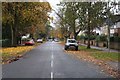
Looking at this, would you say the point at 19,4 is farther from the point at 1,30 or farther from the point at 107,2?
the point at 1,30

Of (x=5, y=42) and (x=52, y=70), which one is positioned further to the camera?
(x=5, y=42)

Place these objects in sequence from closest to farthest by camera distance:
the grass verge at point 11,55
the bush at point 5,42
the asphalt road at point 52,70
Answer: the asphalt road at point 52,70
the grass verge at point 11,55
the bush at point 5,42

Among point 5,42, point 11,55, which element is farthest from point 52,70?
point 5,42

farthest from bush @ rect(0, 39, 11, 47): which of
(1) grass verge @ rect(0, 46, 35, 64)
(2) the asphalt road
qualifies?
(2) the asphalt road

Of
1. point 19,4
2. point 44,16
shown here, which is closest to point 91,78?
point 19,4

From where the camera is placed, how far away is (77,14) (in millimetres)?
47812

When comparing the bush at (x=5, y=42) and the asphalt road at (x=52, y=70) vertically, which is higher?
the bush at (x=5, y=42)

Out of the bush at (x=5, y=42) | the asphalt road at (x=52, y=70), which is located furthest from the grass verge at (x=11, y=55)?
the bush at (x=5, y=42)

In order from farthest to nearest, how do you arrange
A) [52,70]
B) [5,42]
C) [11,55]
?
[5,42]
[11,55]
[52,70]

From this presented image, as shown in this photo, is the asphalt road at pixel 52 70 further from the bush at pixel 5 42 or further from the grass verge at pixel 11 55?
the bush at pixel 5 42

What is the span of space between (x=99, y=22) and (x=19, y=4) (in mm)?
15405

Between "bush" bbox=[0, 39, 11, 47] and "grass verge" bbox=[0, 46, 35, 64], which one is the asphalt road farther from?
"bush" bbox=[0, 39, 11, 47]

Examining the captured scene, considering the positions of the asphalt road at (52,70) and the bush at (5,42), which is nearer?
the asphalt road at (52,70)

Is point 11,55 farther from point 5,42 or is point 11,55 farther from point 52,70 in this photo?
point 5,42
